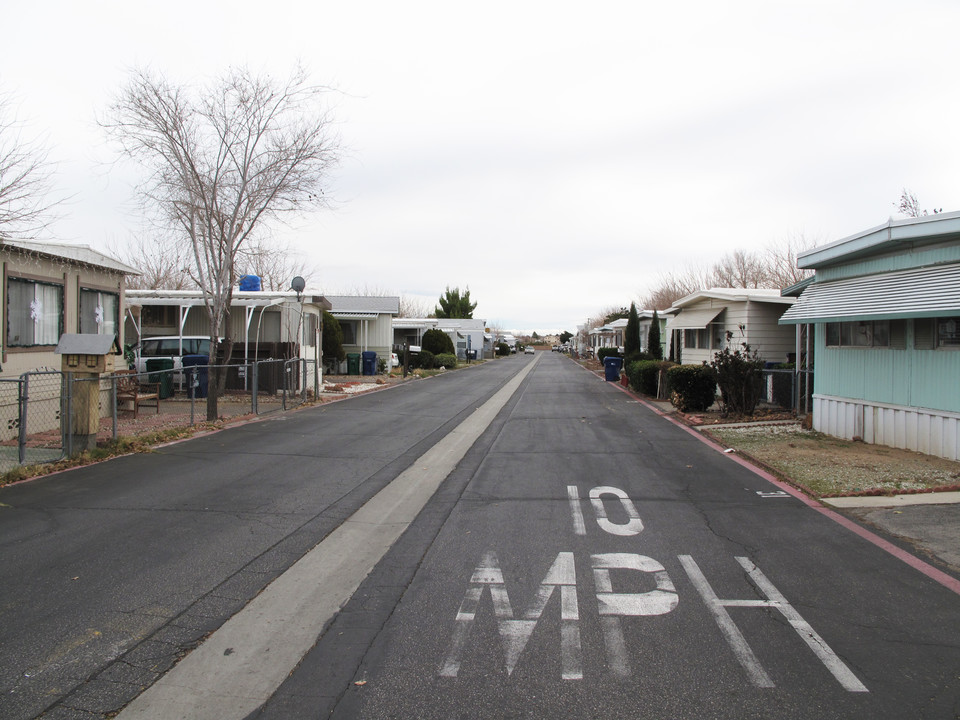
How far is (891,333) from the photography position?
35.2 ft

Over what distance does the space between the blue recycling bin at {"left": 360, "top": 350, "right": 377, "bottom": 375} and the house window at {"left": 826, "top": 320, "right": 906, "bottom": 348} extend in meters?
23.5

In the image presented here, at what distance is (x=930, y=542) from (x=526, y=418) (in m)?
10.8

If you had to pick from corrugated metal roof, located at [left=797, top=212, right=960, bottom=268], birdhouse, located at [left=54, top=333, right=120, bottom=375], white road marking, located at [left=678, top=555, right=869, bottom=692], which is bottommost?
white road marking, located at [left=678, top=555, right=869, bottom=692]

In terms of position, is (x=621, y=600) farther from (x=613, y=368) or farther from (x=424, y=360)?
(x=424, y=360)

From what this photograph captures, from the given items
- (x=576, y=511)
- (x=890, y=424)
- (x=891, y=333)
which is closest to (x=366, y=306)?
(x=891, y=333)

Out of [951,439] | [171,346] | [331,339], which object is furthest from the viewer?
[331,339]

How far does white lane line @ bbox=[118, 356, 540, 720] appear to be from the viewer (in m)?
3.31

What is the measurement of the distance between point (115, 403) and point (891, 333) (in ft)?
41.6

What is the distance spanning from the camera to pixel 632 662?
368 centimetres

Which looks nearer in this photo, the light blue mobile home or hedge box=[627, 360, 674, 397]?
the light blue mobile home

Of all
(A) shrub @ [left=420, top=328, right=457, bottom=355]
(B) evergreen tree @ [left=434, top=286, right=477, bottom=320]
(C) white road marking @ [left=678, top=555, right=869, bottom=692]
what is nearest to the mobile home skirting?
(C) white road marking @ [left=678, top=555, right=869, bottom=692]

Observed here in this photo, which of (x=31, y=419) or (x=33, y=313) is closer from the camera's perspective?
(x=31, y=419)

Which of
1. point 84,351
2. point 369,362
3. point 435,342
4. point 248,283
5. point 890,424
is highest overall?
point 248,283

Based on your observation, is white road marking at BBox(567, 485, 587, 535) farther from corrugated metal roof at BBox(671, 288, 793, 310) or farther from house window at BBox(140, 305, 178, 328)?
house window at BBox(140, 305, 178, 328)
